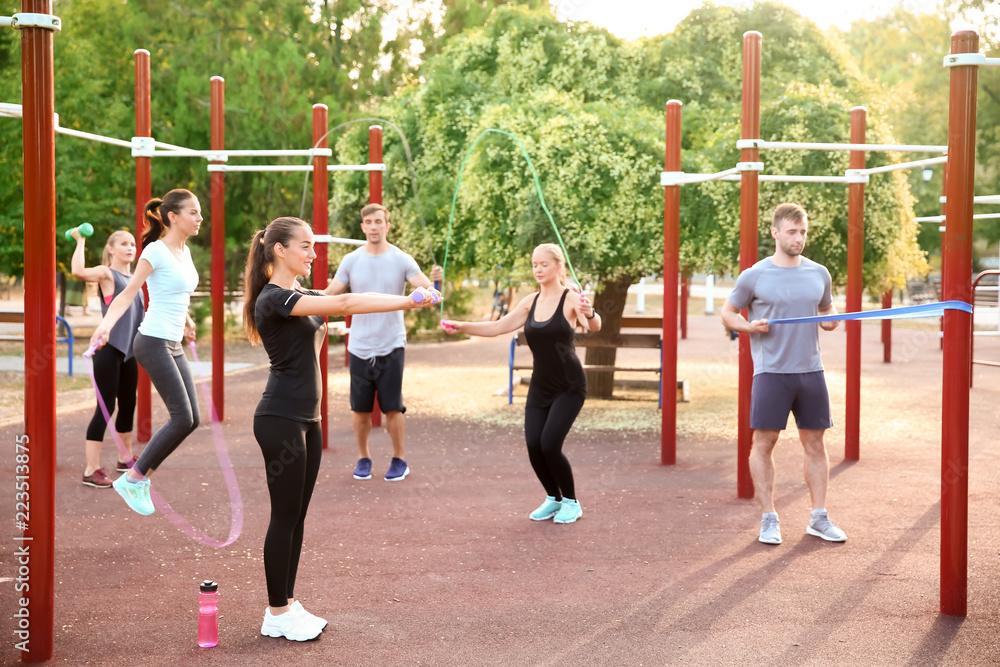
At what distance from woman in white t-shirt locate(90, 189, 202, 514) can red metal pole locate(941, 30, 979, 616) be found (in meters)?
4.18

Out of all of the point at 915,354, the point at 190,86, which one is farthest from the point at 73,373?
the point at 915,354

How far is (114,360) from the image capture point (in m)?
7.39

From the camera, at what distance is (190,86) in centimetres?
1748

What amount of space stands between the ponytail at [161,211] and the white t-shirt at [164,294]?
190 mm

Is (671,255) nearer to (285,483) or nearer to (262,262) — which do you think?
(262,262)

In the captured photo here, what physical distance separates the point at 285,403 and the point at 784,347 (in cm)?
302

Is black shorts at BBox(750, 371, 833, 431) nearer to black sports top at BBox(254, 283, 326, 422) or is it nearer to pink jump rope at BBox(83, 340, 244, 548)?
black sports top at BBox(254, 283, 326, 422)

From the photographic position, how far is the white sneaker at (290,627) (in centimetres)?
415

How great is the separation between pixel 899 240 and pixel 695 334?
47.0 feet

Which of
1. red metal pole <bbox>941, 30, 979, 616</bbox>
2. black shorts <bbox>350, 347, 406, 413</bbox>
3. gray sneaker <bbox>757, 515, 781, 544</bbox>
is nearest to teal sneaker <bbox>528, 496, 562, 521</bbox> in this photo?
gray sneaker <bbox>757, 515, 781, 544</bbox>

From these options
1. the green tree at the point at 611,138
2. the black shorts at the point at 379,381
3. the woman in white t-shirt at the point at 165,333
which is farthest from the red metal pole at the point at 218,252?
the woman in white t-shirt at the point at 165,333

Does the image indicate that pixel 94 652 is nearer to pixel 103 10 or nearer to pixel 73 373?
pixel 73 373

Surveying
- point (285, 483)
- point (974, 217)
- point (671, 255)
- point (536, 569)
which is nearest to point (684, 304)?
point (671, 255)

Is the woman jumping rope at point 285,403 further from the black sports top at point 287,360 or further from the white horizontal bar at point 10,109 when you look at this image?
the white horizontal bar at point 10,109
